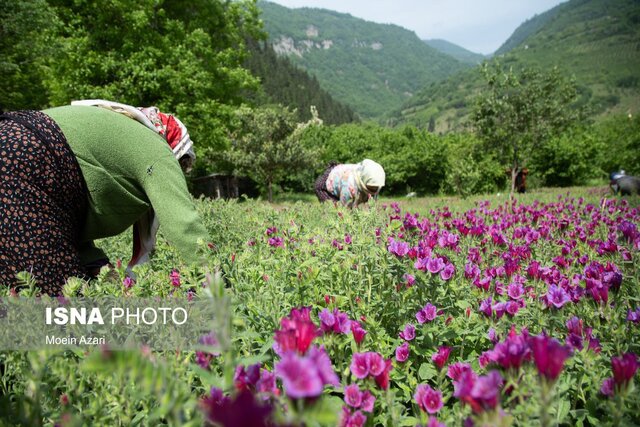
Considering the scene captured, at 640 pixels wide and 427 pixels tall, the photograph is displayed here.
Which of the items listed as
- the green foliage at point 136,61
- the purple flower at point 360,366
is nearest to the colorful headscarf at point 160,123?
the purple flower at point 360,366

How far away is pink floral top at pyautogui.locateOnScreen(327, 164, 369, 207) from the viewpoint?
6.25 meters

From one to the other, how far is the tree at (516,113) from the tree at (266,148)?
9.58 metres

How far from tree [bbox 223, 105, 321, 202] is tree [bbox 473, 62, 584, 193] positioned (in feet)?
31.4

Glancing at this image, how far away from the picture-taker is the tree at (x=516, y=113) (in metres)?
16.5

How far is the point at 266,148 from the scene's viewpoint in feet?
71.1

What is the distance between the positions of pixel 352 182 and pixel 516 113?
13307 millimetres

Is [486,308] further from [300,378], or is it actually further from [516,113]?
[516,113]

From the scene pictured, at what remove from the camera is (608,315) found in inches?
63.5

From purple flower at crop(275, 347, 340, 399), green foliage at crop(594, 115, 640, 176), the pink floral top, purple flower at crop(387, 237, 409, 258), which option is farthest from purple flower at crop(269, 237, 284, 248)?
green foliage at crop(594, 115, 640, 176)

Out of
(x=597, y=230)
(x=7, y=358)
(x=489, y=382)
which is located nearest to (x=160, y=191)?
(x=7, y=358)

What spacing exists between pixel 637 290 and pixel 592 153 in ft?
104

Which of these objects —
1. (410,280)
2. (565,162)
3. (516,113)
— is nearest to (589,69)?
(565,162)

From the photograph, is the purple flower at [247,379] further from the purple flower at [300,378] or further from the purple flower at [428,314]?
the purple flower at [428,314]

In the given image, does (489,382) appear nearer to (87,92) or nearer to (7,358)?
(7,358)
